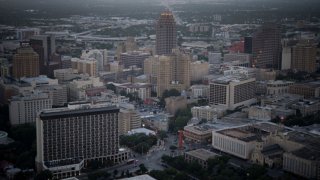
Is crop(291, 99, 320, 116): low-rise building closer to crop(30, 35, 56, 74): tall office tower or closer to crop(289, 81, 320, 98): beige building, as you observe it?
crop(289, 81, 320, 98): beige building

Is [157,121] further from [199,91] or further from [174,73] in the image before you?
[174,73]

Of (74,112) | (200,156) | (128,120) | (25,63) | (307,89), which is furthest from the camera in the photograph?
(25,63)

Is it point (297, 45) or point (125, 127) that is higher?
point (297, 45)

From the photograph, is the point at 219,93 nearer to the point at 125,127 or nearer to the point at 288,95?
the point at 288,95

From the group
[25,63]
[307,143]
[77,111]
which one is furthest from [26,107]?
[307,143]

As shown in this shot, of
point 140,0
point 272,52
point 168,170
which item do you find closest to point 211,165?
point 168,170
